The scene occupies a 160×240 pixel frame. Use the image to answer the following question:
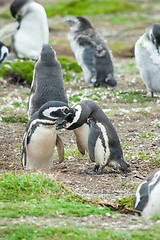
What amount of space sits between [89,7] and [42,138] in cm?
2560

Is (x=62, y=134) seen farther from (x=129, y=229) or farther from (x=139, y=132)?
(x=129, y=229)

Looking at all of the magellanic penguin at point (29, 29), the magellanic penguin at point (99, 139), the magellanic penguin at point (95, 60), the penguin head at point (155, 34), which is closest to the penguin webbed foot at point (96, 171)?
the magellanic penguin at point (99, 139)

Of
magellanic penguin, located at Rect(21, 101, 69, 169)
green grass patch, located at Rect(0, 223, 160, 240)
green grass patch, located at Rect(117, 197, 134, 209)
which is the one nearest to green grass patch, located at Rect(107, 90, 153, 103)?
magellanic penguin, located at Rect(21, 101, 69, 169)

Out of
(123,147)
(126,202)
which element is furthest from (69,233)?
(123,147)

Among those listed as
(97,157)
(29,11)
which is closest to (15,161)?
(97,157)

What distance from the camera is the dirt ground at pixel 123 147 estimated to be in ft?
17.6

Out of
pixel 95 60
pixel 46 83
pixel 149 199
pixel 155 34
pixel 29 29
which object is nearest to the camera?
pixel 149 199

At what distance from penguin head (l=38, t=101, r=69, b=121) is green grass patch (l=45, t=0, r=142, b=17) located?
22622 millimetres

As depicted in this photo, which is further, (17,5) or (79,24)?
(17,5)

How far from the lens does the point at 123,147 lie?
23.4 feet

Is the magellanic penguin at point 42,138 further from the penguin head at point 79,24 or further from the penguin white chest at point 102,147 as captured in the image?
the penguin head at point 79,24

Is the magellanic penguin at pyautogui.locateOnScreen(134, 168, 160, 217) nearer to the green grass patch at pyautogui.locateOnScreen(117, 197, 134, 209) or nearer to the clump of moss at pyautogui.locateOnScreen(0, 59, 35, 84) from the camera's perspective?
the green grass patch at pyautogui.locateOnScreen(117, 197, 134, 209)

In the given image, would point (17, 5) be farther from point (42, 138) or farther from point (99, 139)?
point (99, 139)

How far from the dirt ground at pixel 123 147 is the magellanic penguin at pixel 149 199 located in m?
0.31
